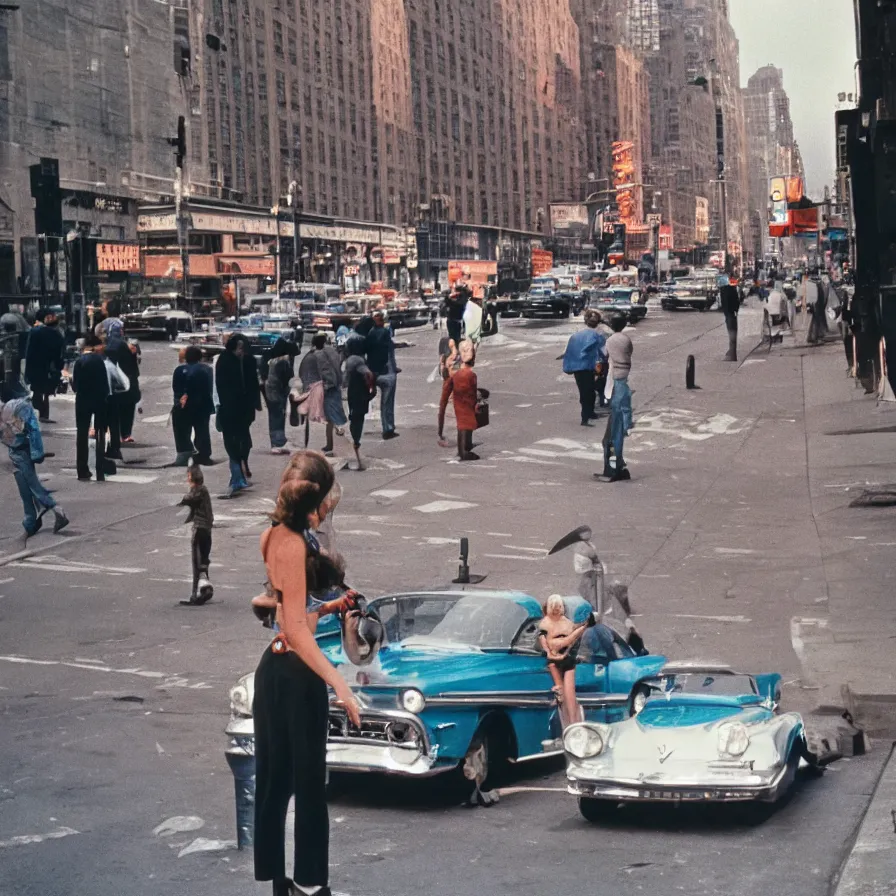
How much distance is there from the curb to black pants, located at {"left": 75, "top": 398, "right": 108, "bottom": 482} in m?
16.0

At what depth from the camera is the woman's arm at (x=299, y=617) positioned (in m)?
5.96

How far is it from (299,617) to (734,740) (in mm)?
3235

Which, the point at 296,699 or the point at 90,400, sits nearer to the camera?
the point at 296,699

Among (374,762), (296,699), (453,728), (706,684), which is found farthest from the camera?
(706,684)

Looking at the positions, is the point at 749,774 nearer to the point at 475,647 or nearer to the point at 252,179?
the point at 475,647

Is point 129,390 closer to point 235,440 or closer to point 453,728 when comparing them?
point 235,440

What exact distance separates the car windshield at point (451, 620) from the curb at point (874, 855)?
2418 mm

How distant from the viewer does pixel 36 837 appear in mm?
8055

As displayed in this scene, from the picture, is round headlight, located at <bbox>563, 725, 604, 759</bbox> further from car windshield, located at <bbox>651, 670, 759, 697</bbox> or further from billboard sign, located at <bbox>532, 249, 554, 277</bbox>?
billboard sign, located at <bbox>532, 249, 554, 277</bbox>

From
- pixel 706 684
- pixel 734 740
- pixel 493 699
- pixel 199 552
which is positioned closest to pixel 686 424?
pixel 199 552

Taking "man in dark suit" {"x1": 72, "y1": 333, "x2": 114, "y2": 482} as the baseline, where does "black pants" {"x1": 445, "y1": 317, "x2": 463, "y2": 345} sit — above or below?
above

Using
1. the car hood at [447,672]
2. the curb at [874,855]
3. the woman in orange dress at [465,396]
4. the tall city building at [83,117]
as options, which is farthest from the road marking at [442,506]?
the tall city building at [83,117]

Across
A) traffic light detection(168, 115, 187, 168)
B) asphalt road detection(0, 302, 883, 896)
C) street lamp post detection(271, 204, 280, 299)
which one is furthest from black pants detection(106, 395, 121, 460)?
street lamp post detection(271, 204, 280, 299)

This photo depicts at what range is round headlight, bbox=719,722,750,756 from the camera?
8352 millimetres
